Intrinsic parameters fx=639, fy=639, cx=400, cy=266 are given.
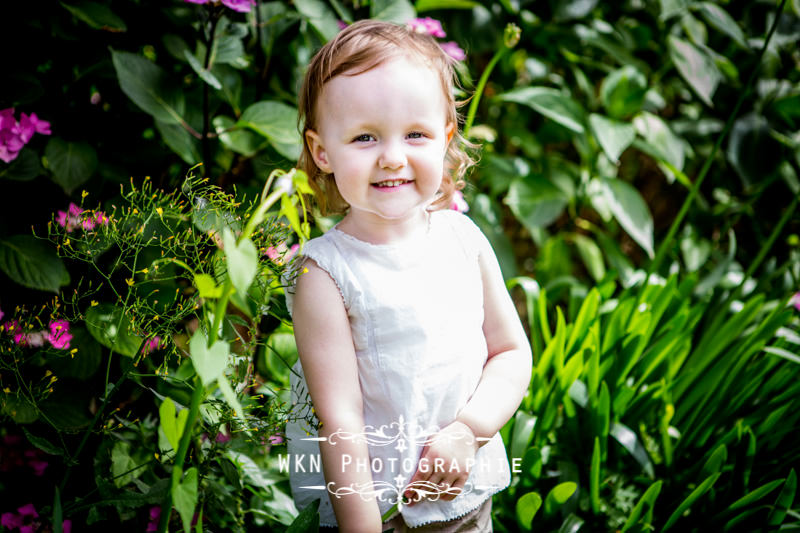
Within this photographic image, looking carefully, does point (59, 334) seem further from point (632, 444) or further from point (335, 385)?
point (632, 444)

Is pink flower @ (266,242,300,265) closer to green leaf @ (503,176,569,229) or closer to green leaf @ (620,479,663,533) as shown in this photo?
green leaf @ (620,479,663,533)

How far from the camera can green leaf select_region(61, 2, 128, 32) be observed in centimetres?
122

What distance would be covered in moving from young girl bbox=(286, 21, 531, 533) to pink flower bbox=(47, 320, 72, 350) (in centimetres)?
42

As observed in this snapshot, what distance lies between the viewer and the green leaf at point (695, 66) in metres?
1.78

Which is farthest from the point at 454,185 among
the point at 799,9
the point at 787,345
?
the point at 799,9

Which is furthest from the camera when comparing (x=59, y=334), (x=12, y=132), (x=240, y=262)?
(x=12, y=132)

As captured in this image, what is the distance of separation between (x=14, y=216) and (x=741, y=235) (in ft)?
7.74

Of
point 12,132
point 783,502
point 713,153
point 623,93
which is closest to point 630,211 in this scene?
point 623,93

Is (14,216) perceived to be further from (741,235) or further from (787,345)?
(741,235)

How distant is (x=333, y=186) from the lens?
108cm

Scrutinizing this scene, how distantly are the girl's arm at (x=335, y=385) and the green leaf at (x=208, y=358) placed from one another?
0.69 ft

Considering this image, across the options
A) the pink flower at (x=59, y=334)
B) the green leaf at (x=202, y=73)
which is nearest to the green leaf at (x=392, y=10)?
the green leaf at (x=202, y=73)

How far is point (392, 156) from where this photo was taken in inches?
34.9

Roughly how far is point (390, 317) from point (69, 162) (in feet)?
2.55
